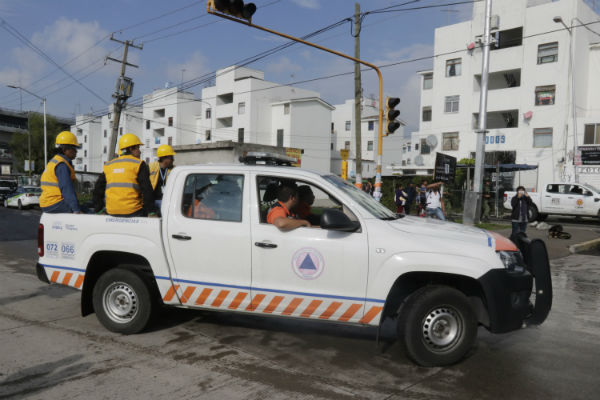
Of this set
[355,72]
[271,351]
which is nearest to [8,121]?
[355,72]

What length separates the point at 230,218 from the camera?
4555 millimetres

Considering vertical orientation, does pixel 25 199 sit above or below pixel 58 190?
below

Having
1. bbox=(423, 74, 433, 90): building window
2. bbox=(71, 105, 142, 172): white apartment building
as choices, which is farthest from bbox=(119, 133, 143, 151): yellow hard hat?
bbox=(71, 105, 142, 172): white apartment building

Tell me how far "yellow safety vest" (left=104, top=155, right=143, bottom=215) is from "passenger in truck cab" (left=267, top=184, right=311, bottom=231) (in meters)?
1.75

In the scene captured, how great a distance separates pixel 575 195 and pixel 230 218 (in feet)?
71.1

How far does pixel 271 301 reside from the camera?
439 centimetres

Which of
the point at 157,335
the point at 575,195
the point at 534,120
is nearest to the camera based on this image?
the point at 157,335

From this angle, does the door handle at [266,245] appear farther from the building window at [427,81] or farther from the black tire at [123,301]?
the building window at [427,81]

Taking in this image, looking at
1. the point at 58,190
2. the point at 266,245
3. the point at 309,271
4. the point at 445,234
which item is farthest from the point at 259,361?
the point at 58,190

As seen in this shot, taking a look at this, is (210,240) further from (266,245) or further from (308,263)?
(308,263)

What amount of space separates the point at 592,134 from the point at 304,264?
97.5 feet

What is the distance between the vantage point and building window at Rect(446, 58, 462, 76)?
33.5 m

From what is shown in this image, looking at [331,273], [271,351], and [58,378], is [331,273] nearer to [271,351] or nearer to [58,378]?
[271,351]

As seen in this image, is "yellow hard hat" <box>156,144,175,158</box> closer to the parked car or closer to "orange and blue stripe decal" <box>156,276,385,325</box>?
"orange and blue stripe decal" <box>156,276,385,325</box>
